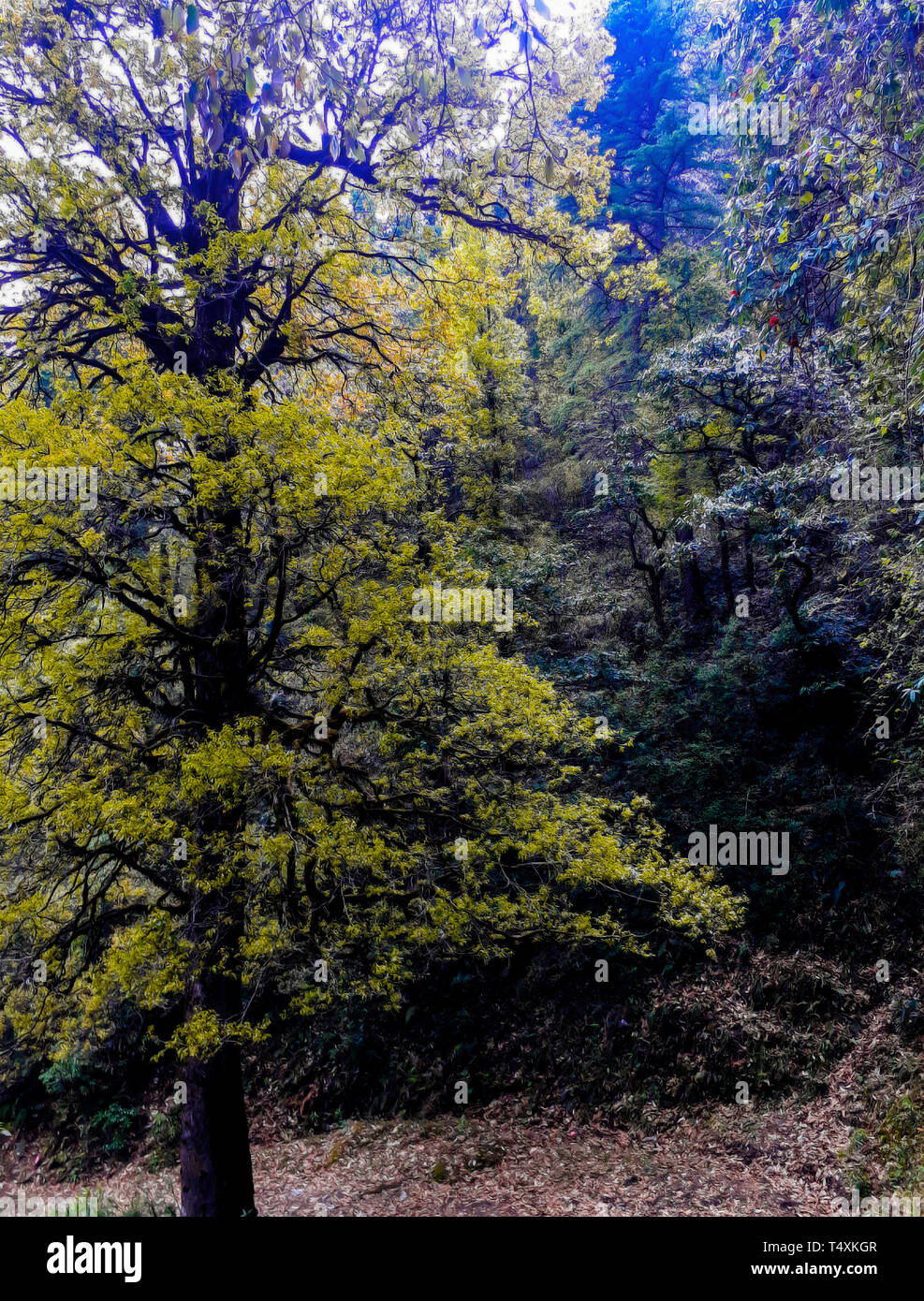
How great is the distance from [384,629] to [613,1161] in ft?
21.1

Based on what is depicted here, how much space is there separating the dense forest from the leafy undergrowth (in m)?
0.09

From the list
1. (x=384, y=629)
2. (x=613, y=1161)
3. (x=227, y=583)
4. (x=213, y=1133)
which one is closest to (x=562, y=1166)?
(x=613, y=1161)

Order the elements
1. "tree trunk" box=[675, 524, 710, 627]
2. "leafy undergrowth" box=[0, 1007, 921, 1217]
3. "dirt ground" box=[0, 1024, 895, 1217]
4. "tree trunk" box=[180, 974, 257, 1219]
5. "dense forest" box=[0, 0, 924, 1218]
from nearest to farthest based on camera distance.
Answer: "dense forest" box=[0, 0, 924, 1218]
"tree trunk" box=[180, 974, 257, 1219]
"leafy undergrowth" box=[0, 1007, 921, 1217]
"dirt ground" box=[0, 1024, 895, 1217]
"tree trunk" box=[675, 524, 710, 627]

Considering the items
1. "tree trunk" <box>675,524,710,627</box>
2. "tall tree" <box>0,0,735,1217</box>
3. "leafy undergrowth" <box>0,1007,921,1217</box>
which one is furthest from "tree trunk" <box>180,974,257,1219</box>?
"tree trunk" <box>675,524,710,627</box>

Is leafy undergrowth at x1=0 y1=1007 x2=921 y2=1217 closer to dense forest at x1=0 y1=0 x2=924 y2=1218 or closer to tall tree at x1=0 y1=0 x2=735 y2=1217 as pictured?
dense forest at x1=0 y1=0 x2=924 y2=1218

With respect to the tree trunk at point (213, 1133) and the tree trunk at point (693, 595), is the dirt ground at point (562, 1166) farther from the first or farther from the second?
the tree trunk at point (693, 595)

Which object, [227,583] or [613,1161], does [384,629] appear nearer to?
[227,583]

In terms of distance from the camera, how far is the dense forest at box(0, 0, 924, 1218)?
15.5 ft

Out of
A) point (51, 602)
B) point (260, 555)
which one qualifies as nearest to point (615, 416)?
point (260, 555)

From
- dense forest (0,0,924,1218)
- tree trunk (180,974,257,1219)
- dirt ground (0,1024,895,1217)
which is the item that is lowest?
dirt ground (0,1024,895,1217)

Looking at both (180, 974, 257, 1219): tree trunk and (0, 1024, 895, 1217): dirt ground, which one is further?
(0, 1024, 895, 1217): dirt ground

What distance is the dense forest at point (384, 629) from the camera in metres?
4.72

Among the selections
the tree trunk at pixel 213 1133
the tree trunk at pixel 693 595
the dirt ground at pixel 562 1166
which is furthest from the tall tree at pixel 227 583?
the tree trunk at pixel 693 595

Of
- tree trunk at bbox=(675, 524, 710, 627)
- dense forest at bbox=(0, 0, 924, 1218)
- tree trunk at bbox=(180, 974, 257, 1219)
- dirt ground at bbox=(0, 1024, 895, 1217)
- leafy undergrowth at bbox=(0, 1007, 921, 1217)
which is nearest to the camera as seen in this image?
dense forest at bbox=(0, 0, 924, 1218)
